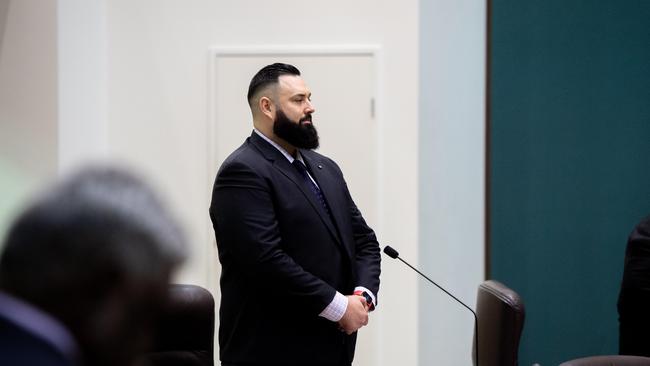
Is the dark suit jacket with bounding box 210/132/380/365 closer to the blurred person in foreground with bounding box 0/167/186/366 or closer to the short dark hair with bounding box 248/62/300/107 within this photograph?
the short dark hair with bounding box 248/62/300/107

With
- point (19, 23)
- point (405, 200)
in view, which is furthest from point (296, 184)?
point (19, 23)

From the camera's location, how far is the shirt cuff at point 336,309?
8.27ft

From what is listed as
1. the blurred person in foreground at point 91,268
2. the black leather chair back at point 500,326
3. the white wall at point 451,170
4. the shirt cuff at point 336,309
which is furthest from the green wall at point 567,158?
the blurred person in foreground at point 91,268

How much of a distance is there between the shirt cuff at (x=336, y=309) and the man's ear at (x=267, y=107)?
668 millimetres

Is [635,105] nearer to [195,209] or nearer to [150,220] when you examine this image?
[195,209]

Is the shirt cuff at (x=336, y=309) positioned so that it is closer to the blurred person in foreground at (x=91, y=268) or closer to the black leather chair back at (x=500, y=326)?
the black leather chair back at (x=500, y=326)

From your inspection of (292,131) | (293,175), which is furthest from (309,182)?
(292,131)

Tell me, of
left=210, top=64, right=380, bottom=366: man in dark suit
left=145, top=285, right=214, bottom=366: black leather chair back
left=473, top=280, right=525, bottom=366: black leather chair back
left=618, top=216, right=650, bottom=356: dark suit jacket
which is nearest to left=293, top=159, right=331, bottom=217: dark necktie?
left=210, top=64, right=380, bottom=366: man in dark suit

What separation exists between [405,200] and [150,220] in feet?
12.1

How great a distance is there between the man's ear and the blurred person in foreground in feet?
7.28

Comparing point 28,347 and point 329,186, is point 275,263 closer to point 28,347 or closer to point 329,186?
point 329,186

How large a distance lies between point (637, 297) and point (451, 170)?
1.73 metres

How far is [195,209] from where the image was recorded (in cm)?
432

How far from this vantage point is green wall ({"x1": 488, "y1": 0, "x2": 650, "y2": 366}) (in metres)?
4.41
